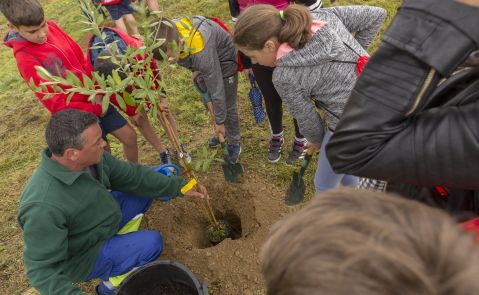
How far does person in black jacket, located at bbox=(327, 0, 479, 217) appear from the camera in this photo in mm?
759

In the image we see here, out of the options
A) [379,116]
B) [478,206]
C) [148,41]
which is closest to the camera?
[379,116]

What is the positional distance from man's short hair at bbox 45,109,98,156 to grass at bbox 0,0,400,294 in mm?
671

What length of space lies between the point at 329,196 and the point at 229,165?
237 cm

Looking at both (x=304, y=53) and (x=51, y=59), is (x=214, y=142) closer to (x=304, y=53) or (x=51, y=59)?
(x=51, y=59)

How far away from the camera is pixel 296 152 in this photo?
10.2 ft

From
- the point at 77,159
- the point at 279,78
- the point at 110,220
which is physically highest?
the point at 279,78

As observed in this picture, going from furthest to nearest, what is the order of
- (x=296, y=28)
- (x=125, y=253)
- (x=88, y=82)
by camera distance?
(x=125, y=253) → (x=296, y=28) → (x=88, y=82)

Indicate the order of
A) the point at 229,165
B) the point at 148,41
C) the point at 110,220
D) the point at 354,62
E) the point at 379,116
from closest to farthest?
1. the point at 379,116
2. the point at 148,41
3. the point at 354,62
4. the point at 110,220
5. the point at 229,165

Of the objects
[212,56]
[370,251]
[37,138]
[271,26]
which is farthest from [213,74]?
[37,138]

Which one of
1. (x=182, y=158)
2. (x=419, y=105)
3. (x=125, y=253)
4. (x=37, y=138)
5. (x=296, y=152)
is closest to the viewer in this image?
(x=419, y=105)

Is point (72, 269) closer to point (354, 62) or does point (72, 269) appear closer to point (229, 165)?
point (229, 165)

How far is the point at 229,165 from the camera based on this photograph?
10.1 ft

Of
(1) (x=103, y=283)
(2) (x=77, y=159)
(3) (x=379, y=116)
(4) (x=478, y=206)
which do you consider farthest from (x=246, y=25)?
(1) (x=103, y=283)

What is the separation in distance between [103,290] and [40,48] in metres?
1.76
